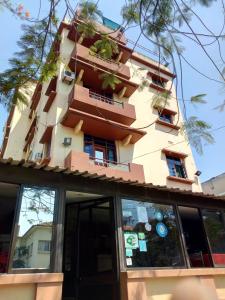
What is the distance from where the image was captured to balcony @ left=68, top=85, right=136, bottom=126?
1078cm

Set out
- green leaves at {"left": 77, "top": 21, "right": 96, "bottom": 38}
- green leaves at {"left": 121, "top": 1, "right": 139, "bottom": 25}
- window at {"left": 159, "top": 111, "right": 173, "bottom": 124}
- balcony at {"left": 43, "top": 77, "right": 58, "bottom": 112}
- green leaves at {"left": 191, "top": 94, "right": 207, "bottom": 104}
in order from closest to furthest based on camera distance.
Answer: green leaves at {"left": 121, "top": 1, "right": 139, "bottom": 25} → green leaves at {"left": 191, "top": 94, "right": 207, "bottom": 104} → green leaves at {"left": 77, "top": 21, "right": 96, "bottom": 38} → balcony at {"left": 43, "top": 77, "right": 58, "bottom": 112} → window at {"left": 159, "top": 111, "right": 173, "bottom": 124}

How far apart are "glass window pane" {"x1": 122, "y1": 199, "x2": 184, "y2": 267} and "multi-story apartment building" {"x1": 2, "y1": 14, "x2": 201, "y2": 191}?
12.2ft

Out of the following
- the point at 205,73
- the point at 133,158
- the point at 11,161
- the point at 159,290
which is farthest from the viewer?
the point at 133,158

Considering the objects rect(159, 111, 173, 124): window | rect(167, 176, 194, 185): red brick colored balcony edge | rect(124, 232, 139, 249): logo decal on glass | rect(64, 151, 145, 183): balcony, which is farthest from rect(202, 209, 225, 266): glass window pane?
rect(159, 111, 173, 124): window

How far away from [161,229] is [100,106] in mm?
6753

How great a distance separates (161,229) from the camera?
6.05 meters

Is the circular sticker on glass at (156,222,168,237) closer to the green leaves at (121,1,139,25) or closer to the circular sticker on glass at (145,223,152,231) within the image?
the circular sticker on glass at (145,223,152,231)

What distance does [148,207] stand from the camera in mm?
6102

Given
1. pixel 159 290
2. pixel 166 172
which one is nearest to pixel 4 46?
pixel 159 290

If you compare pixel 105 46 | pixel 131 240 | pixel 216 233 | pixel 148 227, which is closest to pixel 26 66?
pixel 105 46

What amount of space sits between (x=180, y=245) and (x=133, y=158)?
6.05m

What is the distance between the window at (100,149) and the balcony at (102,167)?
0.44ft

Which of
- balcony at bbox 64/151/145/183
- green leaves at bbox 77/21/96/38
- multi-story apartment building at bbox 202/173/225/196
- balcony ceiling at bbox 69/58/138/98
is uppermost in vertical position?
balcony ceiling at bbox 69/58/138/98

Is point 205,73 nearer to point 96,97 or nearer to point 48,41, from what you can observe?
point 48,41
